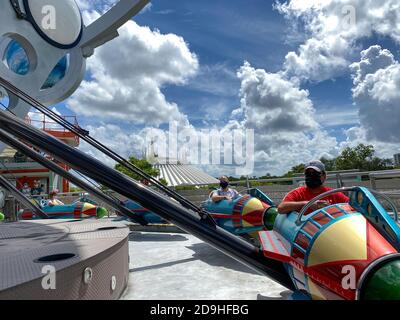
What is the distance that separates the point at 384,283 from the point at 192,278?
327cm

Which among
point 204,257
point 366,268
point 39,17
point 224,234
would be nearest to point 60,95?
point 39,17

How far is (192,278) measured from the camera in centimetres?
466

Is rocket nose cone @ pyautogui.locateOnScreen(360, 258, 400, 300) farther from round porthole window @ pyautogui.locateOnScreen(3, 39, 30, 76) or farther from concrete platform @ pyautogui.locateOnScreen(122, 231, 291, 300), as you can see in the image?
round porthole window @ pyautogui.locateOnScreen(3, 39, 30, 76)

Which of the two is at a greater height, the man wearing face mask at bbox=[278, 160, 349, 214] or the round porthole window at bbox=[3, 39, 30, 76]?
the round porthole window at bbox=[3, 39, 30, 76]

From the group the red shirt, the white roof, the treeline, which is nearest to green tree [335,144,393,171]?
the treeline

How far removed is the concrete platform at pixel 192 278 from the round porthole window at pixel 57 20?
1572 centimetres

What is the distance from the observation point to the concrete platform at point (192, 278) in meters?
3.94

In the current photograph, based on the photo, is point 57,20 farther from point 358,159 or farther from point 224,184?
point 358,159

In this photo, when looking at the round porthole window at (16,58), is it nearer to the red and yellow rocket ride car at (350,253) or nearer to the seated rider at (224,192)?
the seated rider at (224,192)

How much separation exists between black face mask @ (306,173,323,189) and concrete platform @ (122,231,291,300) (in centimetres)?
136

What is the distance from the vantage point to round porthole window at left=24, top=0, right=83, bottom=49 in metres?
17.6

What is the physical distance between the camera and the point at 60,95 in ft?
64.6

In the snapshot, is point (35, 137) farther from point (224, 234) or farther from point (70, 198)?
point (70, 198)

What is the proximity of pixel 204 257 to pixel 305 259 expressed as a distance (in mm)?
3985
